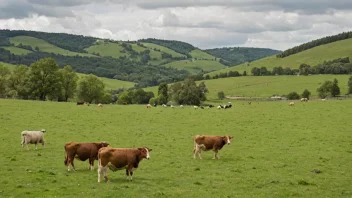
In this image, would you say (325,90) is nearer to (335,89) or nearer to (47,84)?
(335,89)

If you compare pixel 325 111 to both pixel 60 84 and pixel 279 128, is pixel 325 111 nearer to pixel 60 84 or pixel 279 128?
pixel 279 128

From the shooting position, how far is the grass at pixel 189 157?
55.6ft

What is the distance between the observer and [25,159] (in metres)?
23.5

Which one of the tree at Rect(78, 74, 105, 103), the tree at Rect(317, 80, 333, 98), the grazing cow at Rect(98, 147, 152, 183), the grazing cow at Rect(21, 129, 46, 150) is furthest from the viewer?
the tree at Rect(317, 80, 333, 98)

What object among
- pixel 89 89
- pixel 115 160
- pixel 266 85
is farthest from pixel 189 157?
pixel 266 85

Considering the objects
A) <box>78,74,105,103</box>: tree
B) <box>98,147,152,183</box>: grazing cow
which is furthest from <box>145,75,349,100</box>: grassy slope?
<box>98,147,152,183</box>: grazing cow

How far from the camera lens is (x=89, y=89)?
89750 mm

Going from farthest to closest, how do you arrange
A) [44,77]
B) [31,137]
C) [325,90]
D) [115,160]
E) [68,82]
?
1. [325,90]
2. [68,82]
3. [44,77]
4. [31,137]
5. [115,160]

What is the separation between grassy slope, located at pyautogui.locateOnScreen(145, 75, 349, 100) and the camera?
123688 millimetres

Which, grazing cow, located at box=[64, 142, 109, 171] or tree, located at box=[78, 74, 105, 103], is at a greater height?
tree, located at box=[78, 74, 105, 103]

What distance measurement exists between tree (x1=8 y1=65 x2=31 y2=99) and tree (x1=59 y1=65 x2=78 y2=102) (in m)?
8.14

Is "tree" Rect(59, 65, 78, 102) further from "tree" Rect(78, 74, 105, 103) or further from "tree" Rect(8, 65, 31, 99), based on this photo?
"tree" Rect(8, 65, 31, 99)

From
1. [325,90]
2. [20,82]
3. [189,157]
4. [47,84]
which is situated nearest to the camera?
[189,157]

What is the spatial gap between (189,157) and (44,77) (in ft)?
195
